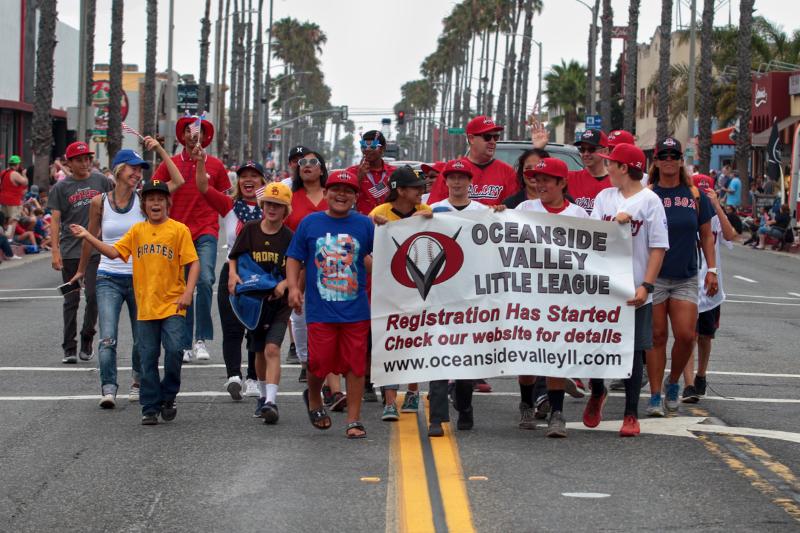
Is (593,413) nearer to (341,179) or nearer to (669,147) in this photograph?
(669,147)

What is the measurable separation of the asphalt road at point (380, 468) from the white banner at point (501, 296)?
522 millimetres

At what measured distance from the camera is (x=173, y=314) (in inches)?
402

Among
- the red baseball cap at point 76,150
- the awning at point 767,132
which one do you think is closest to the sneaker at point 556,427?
the red baseball cap at point 76,150

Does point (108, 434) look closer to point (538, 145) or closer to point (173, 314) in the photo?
point (173, 314)

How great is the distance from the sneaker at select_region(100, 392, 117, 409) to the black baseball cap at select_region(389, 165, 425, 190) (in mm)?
2702

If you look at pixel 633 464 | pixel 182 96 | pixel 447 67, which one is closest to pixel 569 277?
pixel 633 464

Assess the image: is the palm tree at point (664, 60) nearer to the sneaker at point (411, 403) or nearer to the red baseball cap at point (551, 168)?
the sneaker at point (411, 403)

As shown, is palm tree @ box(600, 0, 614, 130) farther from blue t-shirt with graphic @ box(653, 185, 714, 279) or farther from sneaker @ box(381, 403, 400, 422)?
sneaker @ box(381, 403, 400, 422)

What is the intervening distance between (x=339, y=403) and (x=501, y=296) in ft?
5.34

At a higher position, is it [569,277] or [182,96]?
[182,96]

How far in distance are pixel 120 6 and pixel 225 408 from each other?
38.3 meters

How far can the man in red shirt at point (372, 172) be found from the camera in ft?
37.7

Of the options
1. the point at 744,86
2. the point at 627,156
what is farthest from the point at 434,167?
the point at 744,86

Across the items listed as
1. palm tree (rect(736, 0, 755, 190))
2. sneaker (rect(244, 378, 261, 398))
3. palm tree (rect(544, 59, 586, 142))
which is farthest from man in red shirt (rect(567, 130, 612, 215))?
palm tree (rect(544, 59, 586, 142))
